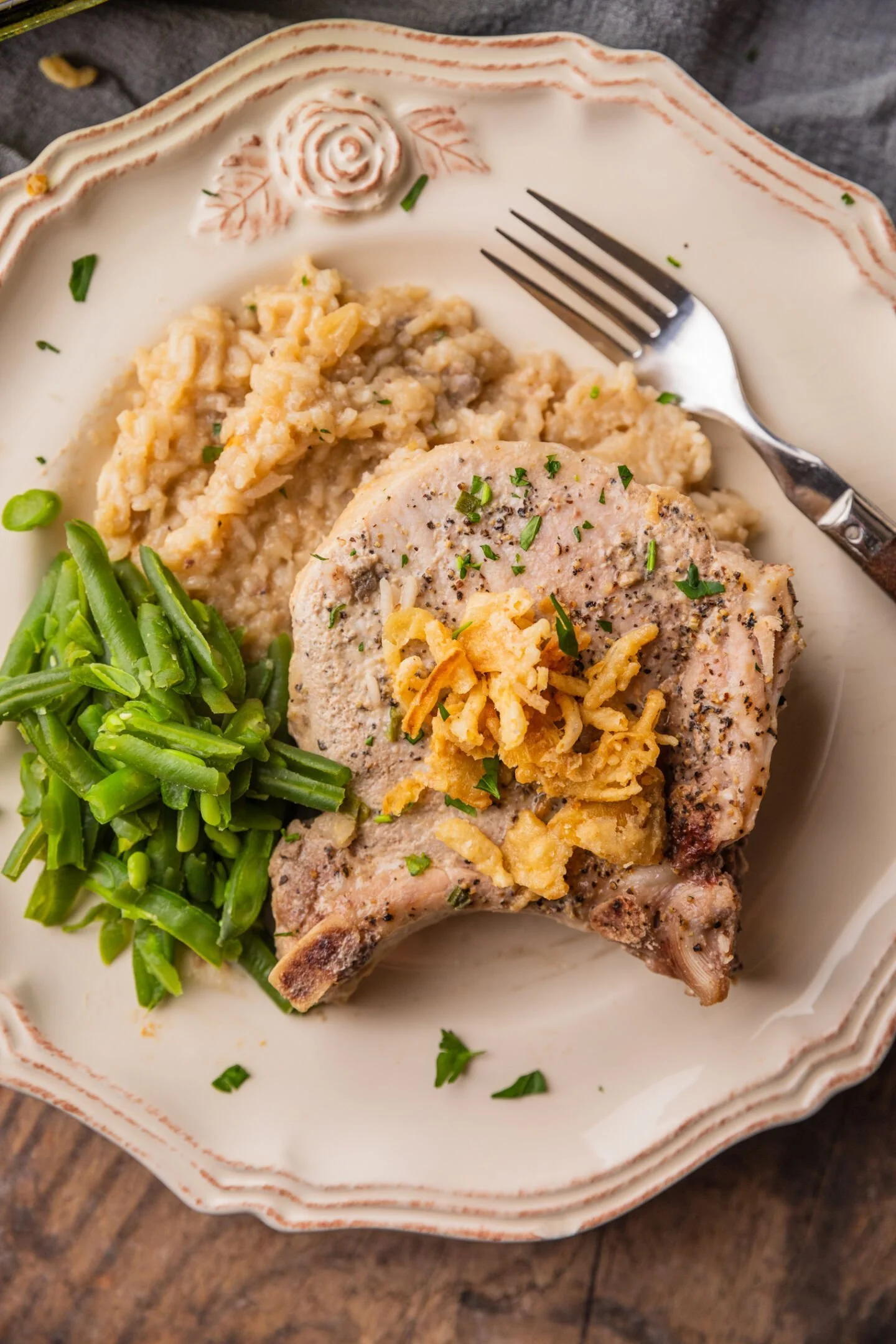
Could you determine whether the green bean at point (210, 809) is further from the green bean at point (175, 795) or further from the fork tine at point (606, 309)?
the fork tine at point (606, 309)

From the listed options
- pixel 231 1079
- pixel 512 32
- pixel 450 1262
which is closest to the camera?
pixel 231 1079

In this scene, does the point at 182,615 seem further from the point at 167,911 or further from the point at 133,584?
the point at 167,911

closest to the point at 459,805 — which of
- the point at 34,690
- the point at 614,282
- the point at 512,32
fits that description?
the point at 34,690

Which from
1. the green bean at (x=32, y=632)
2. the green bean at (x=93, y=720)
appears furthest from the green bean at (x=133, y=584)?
the green bean at (x=93, y=720)

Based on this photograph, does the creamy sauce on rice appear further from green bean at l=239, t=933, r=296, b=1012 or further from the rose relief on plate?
green bean at l=239, t=933, r=296, b=1012

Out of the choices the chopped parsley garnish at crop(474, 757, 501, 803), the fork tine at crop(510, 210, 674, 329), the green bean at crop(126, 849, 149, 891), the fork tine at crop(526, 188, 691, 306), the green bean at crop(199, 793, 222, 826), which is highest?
the fork tine at crop(526, 188, 691, 306)

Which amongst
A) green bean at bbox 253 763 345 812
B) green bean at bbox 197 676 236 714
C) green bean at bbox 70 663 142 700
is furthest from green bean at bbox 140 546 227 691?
green bean at bbox 253 763 345 812
